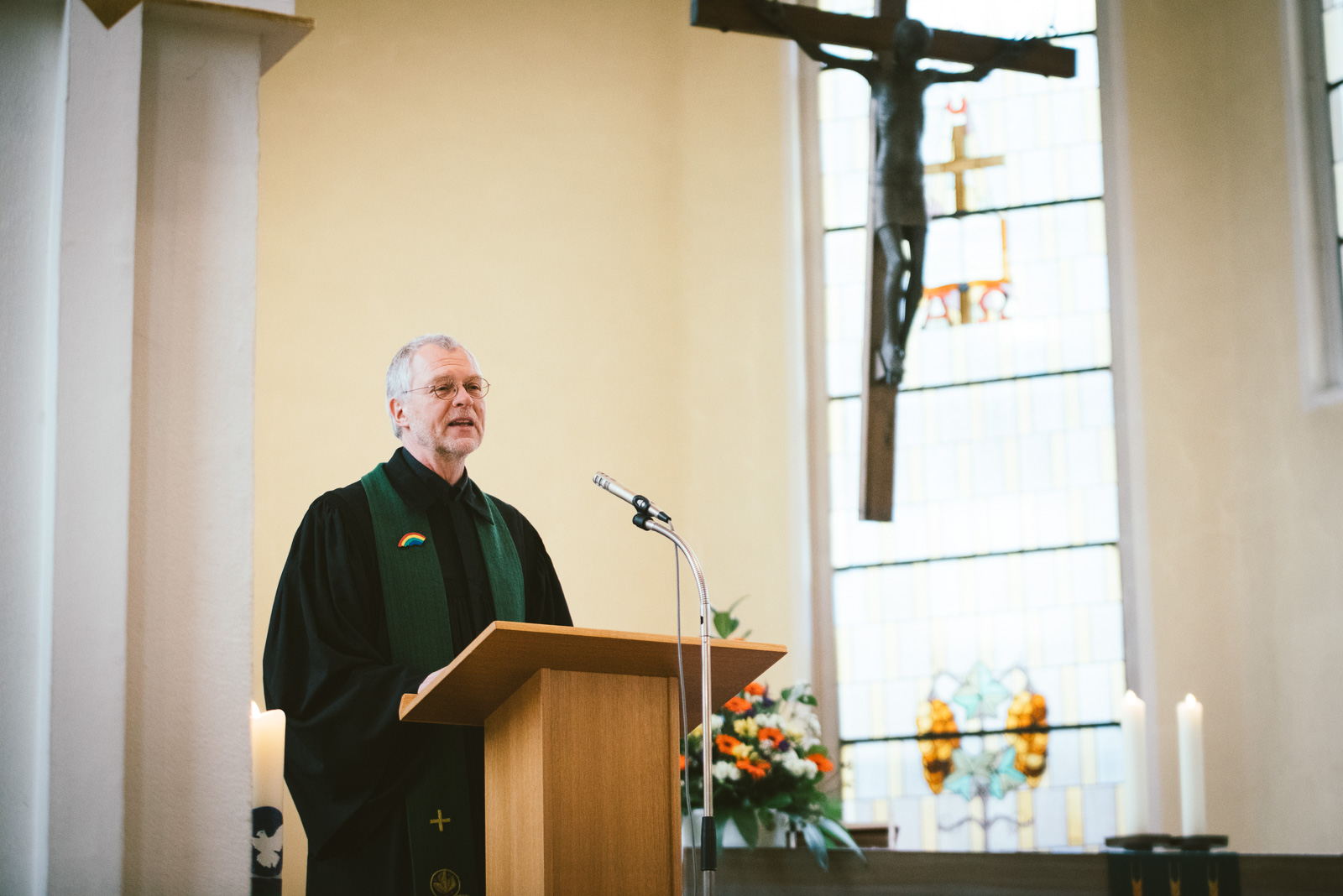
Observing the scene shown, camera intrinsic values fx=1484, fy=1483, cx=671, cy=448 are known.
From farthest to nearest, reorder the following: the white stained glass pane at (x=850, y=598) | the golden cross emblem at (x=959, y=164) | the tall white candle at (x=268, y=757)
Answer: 1. the golden cross emblem at (x=959, y=164)
2. the white stained glass pane at (x=850, y=598)
3. the tall white candle at (x=268, y=757)

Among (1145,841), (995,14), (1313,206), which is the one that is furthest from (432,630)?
(995,14)

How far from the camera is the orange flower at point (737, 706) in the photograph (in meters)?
4.41

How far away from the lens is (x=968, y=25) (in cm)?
685

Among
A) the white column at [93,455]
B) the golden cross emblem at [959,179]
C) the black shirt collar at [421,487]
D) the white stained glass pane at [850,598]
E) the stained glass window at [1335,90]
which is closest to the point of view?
the white column at [93,455]

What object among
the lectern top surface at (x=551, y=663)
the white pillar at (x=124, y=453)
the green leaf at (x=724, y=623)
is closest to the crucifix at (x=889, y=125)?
the green leaf at (x=724, y=623)

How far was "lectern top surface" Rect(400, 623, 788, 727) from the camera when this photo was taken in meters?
2.60

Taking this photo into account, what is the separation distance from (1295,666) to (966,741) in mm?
1332

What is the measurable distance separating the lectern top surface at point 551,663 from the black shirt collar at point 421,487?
85 cm

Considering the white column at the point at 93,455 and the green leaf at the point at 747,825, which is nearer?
the white column at the point at 93,455

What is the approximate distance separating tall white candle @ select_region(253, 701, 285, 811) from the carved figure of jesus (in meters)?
2.58

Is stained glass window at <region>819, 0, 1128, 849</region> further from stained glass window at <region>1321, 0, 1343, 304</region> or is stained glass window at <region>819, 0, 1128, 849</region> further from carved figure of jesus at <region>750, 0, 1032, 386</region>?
carved figure of jesus at <region>750, 0, 1032, 386</region>

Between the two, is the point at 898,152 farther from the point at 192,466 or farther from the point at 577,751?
the point at 192,466

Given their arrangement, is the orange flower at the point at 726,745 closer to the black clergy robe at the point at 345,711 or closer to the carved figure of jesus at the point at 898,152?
the black clergy robe at the point at 345,711

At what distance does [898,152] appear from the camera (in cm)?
521
